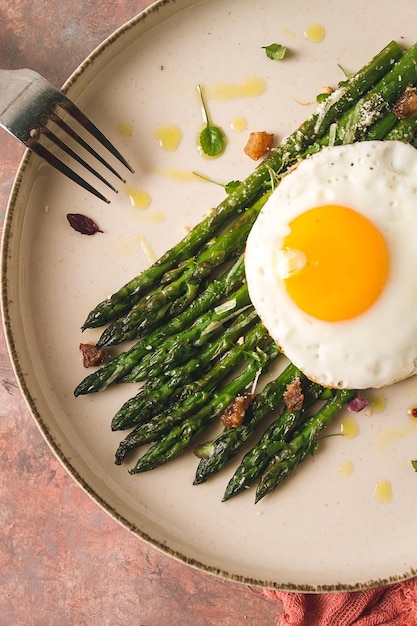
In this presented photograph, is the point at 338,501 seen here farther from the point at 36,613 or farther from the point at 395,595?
the point at 36,613

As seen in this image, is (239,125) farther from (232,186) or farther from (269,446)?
(269,446)

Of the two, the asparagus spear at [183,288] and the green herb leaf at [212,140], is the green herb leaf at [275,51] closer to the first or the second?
the green herb leaf at [212,140]

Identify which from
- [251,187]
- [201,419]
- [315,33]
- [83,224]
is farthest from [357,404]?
[315,33]

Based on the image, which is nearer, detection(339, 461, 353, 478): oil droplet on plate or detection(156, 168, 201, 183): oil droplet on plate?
detection(339, 461, 353, 478): oil droplet on plate

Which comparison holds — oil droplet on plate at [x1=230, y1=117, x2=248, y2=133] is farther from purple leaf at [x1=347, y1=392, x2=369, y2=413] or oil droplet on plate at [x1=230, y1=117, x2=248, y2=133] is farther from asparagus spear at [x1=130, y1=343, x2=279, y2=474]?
purple leaf at [x1=347, y1=392, x2=369, y2=413]

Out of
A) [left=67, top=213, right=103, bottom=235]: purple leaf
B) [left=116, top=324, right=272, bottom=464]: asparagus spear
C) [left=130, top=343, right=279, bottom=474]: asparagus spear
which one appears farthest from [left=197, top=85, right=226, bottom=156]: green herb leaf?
[left=130, top=343, right=279, bottom=474]: asparagus spear

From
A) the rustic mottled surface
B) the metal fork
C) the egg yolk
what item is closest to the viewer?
the egg yolk

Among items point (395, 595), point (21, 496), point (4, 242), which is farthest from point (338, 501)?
point (4, 242)
